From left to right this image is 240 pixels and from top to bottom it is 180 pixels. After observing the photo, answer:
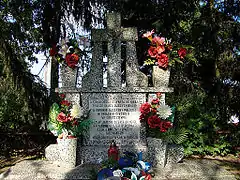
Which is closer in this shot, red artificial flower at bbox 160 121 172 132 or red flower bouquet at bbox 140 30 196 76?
red artificial flower at bbox 160 121 172 132

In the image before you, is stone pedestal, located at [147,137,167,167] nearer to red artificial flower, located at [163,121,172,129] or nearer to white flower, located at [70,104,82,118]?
red artificial flower, located at [163,121,172,129]

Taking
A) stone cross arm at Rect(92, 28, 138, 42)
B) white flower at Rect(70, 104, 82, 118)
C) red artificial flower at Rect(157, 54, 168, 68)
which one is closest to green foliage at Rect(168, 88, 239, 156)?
red artificial flower at Rect(157, 54, 168, 68)

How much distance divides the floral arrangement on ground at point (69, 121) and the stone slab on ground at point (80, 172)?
0.50 meters

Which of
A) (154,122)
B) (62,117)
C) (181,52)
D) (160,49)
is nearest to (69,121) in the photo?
(62,117)

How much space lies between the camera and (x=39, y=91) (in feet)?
22.8

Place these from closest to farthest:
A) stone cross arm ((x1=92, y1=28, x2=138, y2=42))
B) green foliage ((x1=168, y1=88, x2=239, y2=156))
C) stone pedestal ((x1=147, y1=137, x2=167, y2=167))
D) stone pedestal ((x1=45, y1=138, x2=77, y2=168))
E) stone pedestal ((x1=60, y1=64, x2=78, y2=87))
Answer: stone pedestal ((x1=45, y1=138, x2=77, y2=168))
stone pedestal ((x1=147, y1=137, x2=167, y2=167))
stone pedestal ((x1=60, y1=64, x2=78, y2=87))
stone cross arm ((x1=92, y1=28, x2=138, y2=42))
green foliage ((x1=168, y1=88, x2=239, y2=156))

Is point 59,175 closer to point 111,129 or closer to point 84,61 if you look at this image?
point 111,129

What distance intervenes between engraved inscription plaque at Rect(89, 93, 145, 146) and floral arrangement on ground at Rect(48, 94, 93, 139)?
0.17m

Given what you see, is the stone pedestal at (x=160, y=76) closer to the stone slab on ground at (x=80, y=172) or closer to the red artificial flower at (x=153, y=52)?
the red artificial flower at (x=153, y=52)

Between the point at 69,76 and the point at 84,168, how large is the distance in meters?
1.50

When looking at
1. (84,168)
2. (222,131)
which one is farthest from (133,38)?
(222,131)

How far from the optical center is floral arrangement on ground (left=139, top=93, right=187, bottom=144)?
454 cm

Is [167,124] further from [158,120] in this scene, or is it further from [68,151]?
[68,151]

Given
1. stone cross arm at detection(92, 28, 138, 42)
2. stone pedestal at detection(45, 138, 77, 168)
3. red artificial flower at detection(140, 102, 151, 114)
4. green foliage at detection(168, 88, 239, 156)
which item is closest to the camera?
stone pedestal at detection(45, 138, 77, 168)
